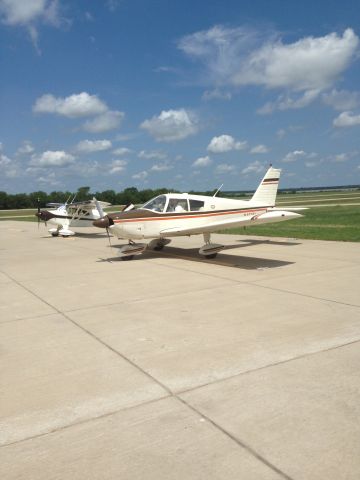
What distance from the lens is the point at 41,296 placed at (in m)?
8.15

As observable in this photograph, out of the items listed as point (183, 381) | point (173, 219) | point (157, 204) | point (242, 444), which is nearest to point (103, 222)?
point (157, 204)

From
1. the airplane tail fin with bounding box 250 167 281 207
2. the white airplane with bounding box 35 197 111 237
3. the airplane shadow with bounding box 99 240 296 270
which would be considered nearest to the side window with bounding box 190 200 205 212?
the airplane shadow with bounding box 99 240 296 270

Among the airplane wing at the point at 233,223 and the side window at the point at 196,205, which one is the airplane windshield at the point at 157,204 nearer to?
the airplane wing at the point at 233,223

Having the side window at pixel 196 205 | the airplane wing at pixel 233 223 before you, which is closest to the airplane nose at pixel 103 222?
the airplane wing at pixel 233 223

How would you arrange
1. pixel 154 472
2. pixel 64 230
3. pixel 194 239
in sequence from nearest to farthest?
pixel 154 472 → pixel 194 239 → pixel 64 230

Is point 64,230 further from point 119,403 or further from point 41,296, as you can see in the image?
point 119,403

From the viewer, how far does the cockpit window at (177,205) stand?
12.6 metres

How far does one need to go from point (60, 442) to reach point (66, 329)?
2.92 meters

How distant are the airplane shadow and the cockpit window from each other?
4.99ft

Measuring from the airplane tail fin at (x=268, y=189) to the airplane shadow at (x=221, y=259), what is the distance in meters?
1.86

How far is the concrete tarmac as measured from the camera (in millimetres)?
2812

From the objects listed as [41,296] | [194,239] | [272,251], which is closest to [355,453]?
[41,296]

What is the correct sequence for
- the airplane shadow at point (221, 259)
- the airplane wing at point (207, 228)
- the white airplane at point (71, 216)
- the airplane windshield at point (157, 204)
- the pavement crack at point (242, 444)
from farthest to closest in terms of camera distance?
the white airplane at point (71, 216) → the airplane windshield at point (157, 204) → the airplane wing at point (207, 228) → the airplane shadow at point (221, 259) → the pavement crack at point (242, 444)

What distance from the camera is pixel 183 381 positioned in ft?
13.1
